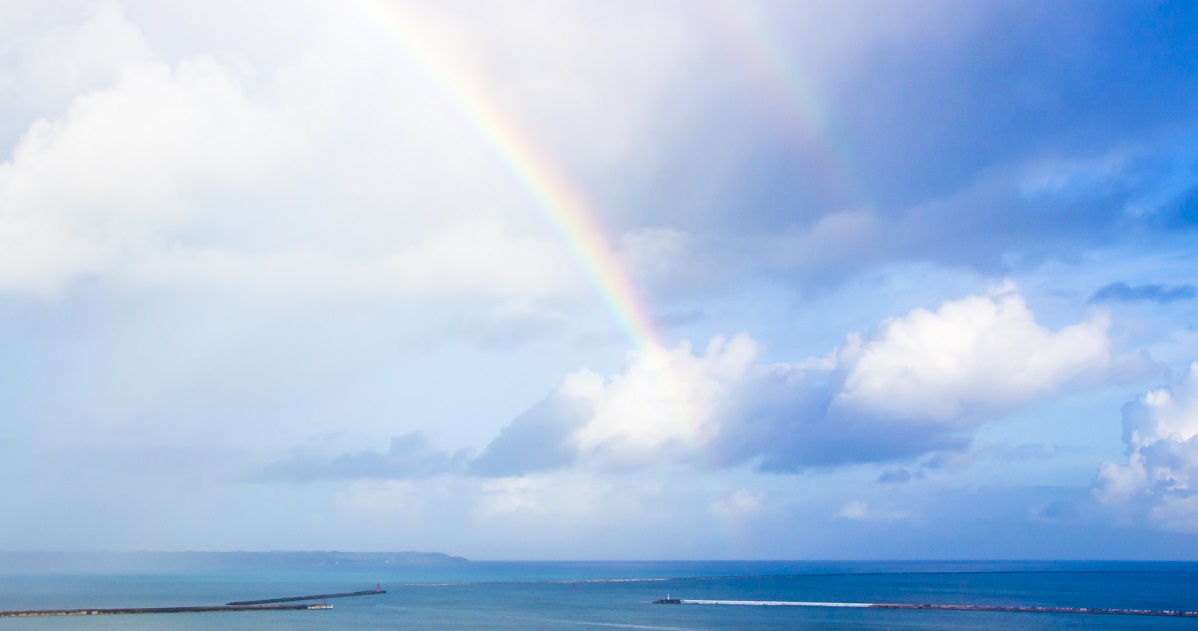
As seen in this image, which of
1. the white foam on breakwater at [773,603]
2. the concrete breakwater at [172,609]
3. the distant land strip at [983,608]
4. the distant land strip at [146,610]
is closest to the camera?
the distant land strip at [146,610]

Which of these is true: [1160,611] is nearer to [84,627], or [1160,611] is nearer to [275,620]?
[275,620]

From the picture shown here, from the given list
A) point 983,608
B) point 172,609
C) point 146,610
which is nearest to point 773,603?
point 983,608

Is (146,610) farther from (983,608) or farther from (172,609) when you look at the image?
(983,608)

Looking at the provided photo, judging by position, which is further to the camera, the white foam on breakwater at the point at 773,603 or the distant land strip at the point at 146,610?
the white foam on breakwater at the point at 773,603

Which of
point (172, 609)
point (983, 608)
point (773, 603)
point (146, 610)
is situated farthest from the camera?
point (773, 603)

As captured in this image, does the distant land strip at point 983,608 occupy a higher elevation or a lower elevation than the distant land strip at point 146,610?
lower

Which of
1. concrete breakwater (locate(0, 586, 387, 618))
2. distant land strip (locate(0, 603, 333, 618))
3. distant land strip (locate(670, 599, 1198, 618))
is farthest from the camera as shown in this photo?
distant land strip (locate(670, 599, 1198, 618))

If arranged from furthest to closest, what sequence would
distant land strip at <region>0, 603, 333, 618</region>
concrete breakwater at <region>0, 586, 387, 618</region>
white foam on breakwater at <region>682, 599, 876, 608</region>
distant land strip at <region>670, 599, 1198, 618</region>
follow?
white foam on breakwater at <region>682, 599, 876, 608</region> < distant land strip at <region>670, 599, 1198, 618</region> < concrete breakwater at <region>0, 586, 387, 618</region> < distant land strip at <region>0, 603, 333, 618</region>

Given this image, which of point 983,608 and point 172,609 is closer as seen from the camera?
point 172,609

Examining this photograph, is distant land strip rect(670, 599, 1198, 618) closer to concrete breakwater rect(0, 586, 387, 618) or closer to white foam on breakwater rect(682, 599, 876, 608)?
→ white foam on breakwater rect(682, 599, 876, 608)

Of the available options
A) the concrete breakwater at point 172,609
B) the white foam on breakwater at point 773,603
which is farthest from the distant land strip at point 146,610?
the white foam on breakwater at point 773,603

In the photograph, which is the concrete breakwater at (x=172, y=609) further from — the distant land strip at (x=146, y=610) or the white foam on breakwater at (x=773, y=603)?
the white foam on breakwater at (x=773, y=603)

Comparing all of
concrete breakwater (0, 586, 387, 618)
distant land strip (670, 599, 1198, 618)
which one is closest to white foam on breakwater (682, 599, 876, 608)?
distant land strip (670, 599, 1198, 618)

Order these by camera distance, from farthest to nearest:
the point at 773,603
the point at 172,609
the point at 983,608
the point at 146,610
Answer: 1. the point at 773,603
2. the point at 983,608
3. the point at 172,609
4. the point at 146,610
